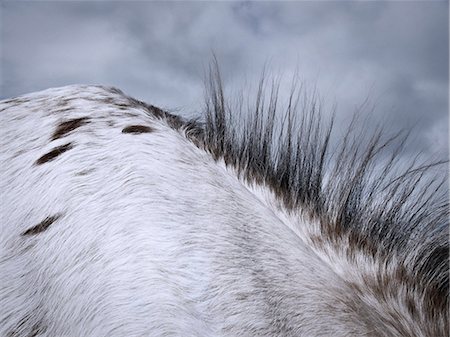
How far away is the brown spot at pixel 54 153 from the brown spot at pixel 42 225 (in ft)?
0.64

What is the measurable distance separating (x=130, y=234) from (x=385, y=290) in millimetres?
581

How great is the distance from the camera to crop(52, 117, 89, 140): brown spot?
1529mm

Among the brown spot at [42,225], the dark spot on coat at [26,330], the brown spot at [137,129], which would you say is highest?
the brown spot at [137,129]

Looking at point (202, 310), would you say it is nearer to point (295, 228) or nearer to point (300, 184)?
point (295, 228)

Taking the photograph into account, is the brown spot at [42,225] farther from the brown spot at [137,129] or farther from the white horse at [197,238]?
the brown spot at [137,129]

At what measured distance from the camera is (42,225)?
1321 mm

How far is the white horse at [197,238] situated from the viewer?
111 cm

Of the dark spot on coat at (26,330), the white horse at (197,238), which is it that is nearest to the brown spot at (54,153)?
the white horse at (197,238)

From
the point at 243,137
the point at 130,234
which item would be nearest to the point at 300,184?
the point at 243,137

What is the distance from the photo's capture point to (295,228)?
53.6 inches

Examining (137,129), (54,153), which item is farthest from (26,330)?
(137,129)

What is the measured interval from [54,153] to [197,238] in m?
0.51

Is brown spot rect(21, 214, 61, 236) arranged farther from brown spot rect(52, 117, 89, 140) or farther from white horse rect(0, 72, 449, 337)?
brown spot rect(52, 117, 89, 140)

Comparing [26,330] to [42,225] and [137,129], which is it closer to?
[42,225]
